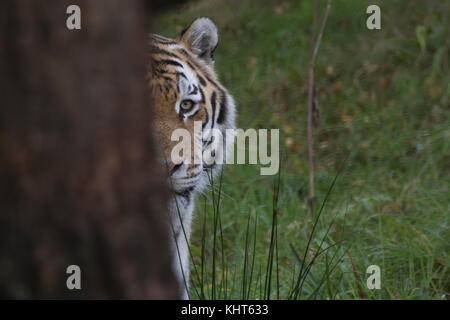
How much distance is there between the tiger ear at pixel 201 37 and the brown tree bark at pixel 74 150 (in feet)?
6.79

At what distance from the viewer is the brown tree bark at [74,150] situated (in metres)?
1.31

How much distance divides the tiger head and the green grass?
0.19 m

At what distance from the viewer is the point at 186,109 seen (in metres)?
3.10

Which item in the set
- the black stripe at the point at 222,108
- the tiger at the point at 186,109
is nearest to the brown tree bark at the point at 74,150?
the tiger at the point at 186,109

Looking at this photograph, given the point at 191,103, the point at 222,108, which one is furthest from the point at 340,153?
the point at 191,103

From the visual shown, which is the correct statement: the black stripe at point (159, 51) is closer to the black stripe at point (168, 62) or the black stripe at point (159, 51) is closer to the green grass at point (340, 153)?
the black stripe at point (168, 62)

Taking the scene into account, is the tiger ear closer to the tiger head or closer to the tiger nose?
the tiger head

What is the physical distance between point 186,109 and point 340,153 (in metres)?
2.45

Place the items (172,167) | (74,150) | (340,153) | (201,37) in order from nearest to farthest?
1. (74,150)
2. (172,167)
3. (201,37)
4. (340,153)

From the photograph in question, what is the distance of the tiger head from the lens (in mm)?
2883

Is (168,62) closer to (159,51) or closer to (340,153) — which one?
(159,51)

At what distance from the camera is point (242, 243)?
3945 mm
